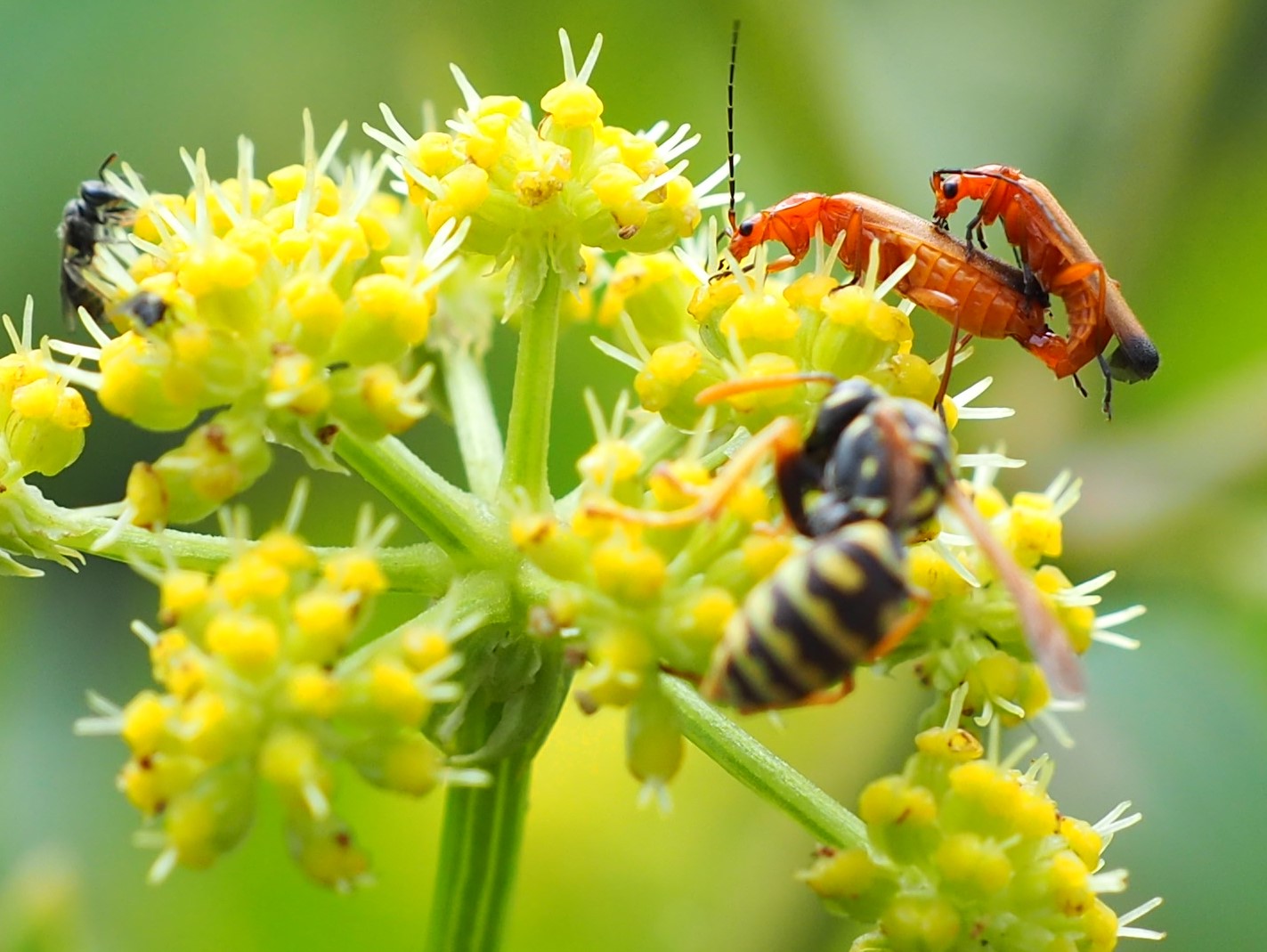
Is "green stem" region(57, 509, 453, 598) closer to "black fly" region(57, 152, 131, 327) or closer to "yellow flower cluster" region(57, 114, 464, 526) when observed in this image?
"yellow flower cluster" region(57, 114, 464, 526)

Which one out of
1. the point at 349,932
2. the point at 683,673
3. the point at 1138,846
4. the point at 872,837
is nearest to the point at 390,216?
the point at 683,673

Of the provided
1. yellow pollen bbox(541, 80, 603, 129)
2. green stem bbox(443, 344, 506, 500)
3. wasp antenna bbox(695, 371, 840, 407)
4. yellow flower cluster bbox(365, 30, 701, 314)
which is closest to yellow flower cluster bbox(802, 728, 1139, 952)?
wasp antenna bbox(695, 371, 840, 407)

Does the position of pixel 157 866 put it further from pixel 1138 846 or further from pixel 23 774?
pixel 1138 846

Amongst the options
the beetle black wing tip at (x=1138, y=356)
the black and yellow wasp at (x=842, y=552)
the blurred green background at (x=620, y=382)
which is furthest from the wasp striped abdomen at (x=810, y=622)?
the blurred green background at (x=620, y=382)

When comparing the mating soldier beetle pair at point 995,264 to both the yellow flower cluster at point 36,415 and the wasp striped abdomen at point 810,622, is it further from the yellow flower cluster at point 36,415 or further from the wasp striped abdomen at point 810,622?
the yellow flower cluster at point 36,415

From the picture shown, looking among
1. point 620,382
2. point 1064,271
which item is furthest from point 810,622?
point 620,382

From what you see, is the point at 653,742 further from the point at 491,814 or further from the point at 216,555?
the point at 216,555

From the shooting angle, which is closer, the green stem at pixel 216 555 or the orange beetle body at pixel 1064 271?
the green stem at pixel 216 555
